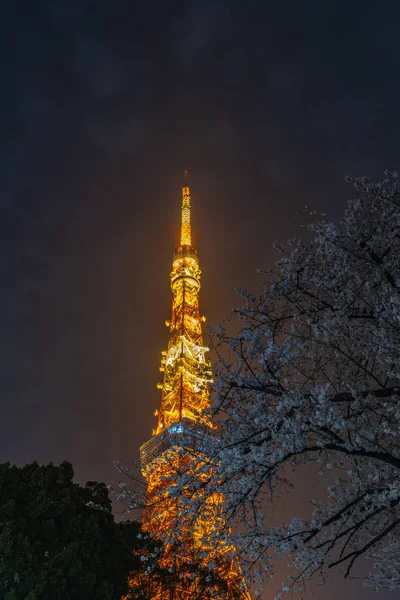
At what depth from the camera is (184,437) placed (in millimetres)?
7582

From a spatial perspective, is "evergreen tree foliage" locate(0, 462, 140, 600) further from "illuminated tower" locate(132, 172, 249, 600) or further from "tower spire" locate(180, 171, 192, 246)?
"tower spire" locate(180, 171, 192, 246)

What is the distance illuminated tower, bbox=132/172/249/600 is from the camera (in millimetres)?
8078

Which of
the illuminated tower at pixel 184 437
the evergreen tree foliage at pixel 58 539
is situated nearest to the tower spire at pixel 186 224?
the illuminated tower at pixel 184 437

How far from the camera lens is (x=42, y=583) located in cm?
855

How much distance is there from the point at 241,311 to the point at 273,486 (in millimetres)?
2710

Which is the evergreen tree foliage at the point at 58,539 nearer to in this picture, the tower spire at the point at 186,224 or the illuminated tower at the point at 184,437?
the illuminated tower at the point at 184,437

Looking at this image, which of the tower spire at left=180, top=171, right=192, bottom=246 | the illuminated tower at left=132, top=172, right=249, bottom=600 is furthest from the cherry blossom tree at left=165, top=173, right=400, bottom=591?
the tower spire at left=180, top=171, right=192, bottom=246

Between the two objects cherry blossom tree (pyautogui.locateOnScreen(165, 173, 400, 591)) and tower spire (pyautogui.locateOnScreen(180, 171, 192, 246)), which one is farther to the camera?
tower spire (pyautogui.locateOnScreen(180, 171, 192, 246))

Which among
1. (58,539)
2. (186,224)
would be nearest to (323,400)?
(58,539)

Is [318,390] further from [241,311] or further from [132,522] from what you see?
[132,522]

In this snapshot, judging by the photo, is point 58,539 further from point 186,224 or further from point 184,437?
point 186,224

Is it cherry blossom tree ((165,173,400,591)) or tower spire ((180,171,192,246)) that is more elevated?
tower spire ((180,171,192,246))

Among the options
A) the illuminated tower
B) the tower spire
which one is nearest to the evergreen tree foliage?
the illuminated tower

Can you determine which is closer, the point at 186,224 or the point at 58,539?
the point at 58,539
